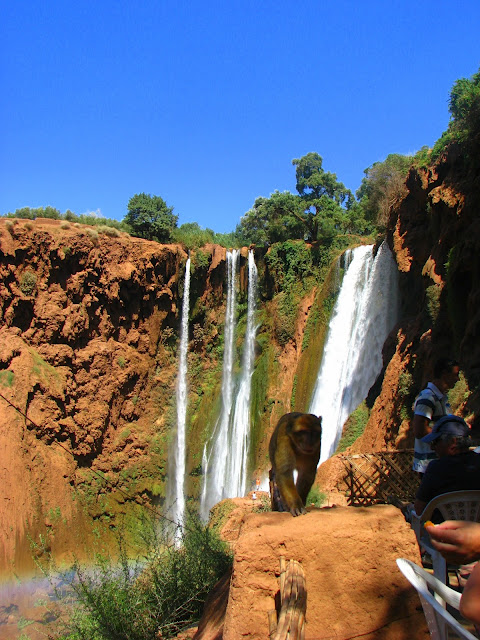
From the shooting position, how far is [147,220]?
31250mm

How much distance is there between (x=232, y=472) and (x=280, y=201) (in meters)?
16.0

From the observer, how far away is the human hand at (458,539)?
1.67 meters

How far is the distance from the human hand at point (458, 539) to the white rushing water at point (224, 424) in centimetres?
2442

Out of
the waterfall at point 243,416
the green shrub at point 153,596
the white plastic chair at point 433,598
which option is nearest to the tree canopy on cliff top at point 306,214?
the waterfall at point 243,416

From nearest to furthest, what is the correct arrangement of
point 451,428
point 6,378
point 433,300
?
point 451,428 → point 433,300 → point 6,378

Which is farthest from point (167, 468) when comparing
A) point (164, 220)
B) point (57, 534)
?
point (164, 220)

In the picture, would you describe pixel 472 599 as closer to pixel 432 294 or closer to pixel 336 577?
pixel 336 577

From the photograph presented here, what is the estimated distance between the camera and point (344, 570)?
314cm

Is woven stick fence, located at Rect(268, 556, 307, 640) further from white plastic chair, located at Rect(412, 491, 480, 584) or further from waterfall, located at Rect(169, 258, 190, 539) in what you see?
waterfall, located at Rect(169, 258, 190, 539)

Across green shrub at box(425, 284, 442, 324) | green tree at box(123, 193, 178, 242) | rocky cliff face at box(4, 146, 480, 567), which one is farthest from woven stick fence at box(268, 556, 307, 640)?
green tree at box(123, 193, 178, 242)

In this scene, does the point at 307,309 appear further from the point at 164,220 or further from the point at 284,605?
the point at 284,605

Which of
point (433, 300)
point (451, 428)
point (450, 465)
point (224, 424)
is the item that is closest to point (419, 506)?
point (450, 465)

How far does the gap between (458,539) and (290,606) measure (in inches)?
61.2

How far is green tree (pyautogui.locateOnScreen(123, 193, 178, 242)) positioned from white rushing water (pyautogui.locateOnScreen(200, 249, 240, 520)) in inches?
175
